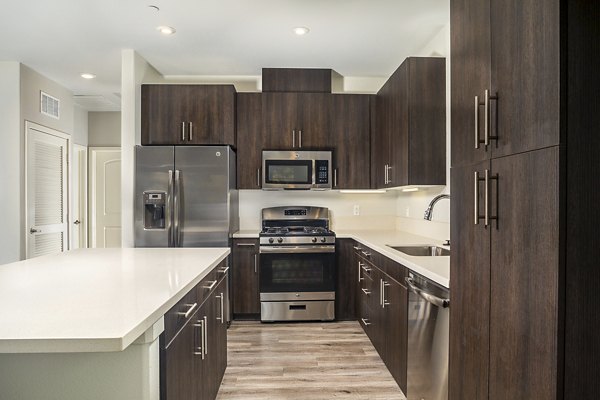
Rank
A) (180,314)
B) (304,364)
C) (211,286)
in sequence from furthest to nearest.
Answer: (304,364)
(211,286)
(180,314)

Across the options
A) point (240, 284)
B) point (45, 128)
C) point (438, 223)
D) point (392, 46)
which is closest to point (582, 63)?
point (438, 223)

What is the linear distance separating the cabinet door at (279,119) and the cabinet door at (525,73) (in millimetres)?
2833

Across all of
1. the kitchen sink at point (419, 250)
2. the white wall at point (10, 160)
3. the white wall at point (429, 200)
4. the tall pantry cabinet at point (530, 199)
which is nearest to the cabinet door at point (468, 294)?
the tall pantry cabinet at point (530, 199)

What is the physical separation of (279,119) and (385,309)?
2222 mm

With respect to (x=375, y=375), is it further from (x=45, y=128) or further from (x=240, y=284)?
(x=45, y=128)

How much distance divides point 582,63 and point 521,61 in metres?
0.18

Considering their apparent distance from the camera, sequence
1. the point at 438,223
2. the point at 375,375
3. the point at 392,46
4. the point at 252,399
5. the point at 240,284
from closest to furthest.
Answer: the point at 252,399 < the point at 375,375 < the point at 438,223 < the point at 392,46 < the point at 240,284

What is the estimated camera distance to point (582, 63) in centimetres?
98

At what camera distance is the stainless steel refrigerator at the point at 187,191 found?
3.67m

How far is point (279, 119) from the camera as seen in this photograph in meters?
4.02

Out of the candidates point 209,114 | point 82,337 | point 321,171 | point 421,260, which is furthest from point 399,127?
point 82,337

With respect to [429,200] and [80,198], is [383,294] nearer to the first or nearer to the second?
[429,200]

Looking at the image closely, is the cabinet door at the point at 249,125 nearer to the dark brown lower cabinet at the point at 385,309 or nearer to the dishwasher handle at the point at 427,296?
the dark brown lower cabinet at the point at 385,309

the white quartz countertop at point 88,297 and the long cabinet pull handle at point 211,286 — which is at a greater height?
the white quartz countertop at point 88,297
